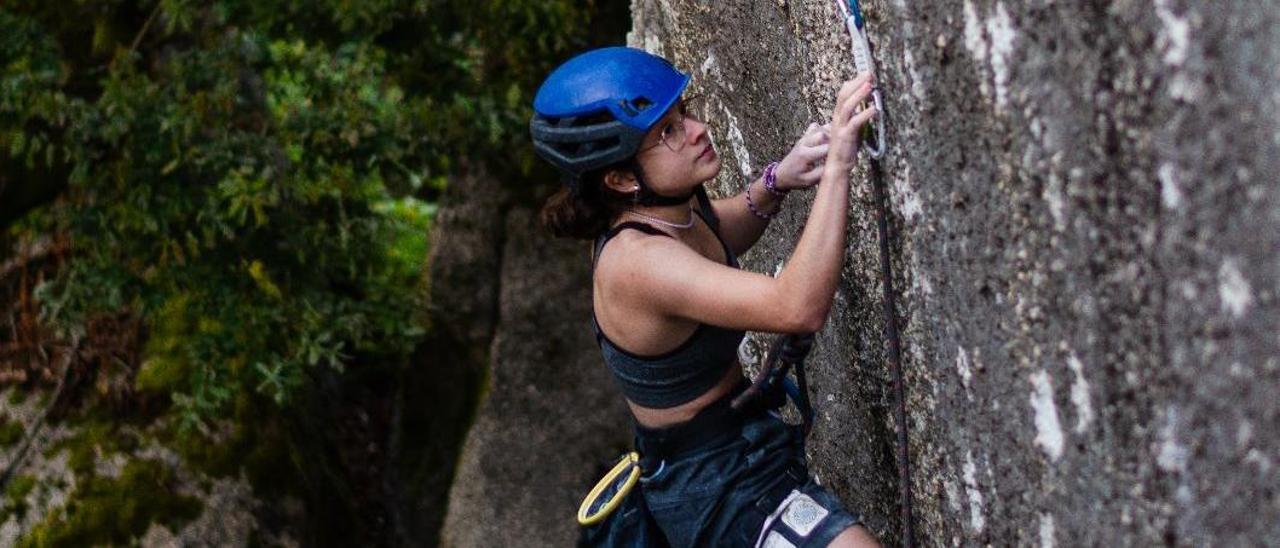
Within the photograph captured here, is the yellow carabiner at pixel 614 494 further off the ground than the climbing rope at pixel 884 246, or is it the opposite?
the climbing rope at pixel 884 246

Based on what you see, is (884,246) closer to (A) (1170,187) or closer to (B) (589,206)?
(B) (589,206)

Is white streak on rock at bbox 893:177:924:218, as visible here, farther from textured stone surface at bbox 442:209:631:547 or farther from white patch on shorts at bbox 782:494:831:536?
textured stone surface at bbox 442:209:631:547

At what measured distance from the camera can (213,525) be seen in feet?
22.2

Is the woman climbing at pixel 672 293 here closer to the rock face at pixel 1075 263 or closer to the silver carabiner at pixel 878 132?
the silver carabiner at pixel 878 132

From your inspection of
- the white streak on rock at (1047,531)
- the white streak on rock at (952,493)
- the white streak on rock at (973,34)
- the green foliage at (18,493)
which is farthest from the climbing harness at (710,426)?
the green foliage at (18,493)

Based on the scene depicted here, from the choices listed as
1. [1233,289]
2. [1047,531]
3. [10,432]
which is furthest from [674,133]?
[10,432]

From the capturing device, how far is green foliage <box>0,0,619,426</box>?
→ 557 centimetres

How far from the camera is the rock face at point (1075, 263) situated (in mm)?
1956

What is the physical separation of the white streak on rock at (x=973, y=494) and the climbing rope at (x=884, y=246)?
0.23 meters

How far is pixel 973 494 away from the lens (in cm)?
289

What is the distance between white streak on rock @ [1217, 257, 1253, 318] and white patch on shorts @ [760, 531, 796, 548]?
53.8 inches

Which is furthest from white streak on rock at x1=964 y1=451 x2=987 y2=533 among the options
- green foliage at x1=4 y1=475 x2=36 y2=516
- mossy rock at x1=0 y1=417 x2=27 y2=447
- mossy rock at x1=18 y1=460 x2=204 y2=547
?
mossy rock at x1=0 y1=417 x2=27 y2=447

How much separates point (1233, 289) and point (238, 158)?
428 centimetres

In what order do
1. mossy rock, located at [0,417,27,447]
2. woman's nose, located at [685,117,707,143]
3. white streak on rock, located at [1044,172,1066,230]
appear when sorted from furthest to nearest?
mossy rock, located at [0,417,27,447] < woman's nose, located at [685,117,707,143] < white streak on rock, located at [1044,172,1066,230]
